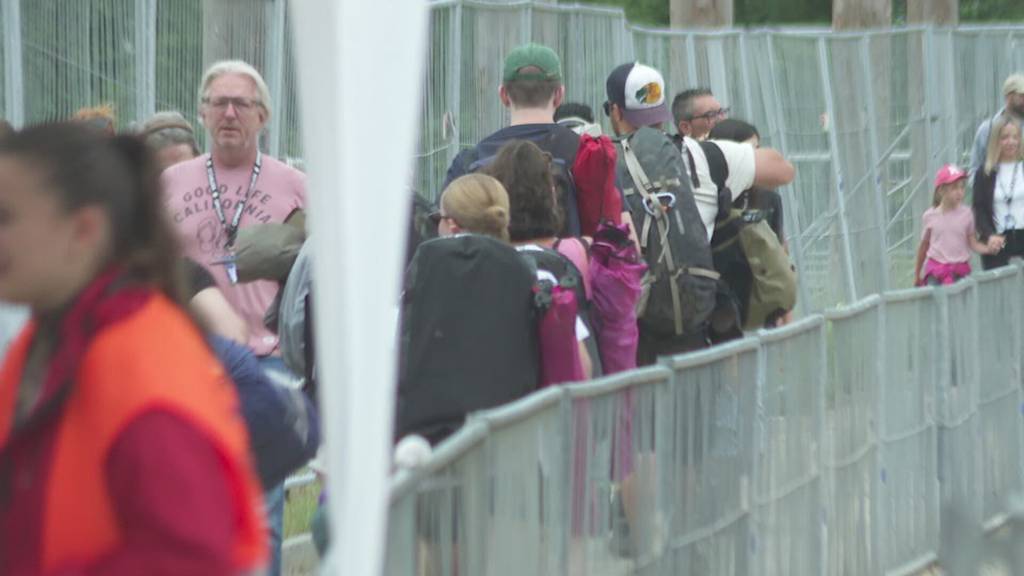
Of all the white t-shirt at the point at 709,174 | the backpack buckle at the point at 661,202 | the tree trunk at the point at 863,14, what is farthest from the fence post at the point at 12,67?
the tree trunk at the point at 863,14

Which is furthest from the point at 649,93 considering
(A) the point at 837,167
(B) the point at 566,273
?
(A) the point at 837,167

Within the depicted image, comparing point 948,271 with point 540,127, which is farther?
point 948,271

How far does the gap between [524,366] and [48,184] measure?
3.65 meters

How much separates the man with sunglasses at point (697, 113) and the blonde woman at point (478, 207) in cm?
422

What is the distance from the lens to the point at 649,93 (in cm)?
827

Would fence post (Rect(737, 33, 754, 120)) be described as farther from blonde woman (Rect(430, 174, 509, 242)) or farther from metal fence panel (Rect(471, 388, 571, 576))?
metal fence panel (Rect(471, 388, 571, 576))

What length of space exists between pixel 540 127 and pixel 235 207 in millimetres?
1231

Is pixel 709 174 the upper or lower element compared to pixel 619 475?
upper

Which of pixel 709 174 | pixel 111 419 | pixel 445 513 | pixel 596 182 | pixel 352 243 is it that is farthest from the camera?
pixel 709 174

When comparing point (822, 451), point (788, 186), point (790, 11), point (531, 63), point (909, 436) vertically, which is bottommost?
point (909, 436)

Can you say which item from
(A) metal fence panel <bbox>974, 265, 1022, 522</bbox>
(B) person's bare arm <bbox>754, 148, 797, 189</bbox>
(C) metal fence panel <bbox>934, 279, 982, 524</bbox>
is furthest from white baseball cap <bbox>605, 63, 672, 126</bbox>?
(A) metal fence panel <bbox>974, 265, 1022, 522</bbox>

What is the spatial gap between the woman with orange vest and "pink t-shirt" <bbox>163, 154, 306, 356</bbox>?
415cm

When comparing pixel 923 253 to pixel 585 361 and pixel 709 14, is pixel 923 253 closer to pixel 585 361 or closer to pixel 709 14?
pixel 709 14

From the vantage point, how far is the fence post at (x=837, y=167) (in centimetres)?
1730
